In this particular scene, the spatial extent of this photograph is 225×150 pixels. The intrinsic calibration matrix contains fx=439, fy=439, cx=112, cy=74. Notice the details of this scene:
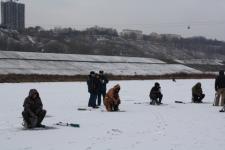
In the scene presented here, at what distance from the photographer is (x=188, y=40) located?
A: 16062 cm

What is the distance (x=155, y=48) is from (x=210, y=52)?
21252mm

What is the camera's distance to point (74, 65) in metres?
64.9

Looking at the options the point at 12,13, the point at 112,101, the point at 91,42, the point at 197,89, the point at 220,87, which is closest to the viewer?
the point at 112,101

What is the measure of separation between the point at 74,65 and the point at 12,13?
242 feet

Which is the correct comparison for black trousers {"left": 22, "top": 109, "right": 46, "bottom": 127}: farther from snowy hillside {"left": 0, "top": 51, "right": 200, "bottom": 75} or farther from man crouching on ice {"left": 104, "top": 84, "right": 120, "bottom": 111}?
snowy hillside {"left": 0, "top": 51, "right": 200, "bottom": 75}

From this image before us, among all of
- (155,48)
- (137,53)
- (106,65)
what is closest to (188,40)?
(155,48)

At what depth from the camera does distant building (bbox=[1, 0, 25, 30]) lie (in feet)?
430

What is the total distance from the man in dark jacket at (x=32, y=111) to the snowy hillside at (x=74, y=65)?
1610 inches

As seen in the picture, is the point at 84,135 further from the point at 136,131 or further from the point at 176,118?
the point at 176,118

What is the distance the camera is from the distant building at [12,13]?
131 meters

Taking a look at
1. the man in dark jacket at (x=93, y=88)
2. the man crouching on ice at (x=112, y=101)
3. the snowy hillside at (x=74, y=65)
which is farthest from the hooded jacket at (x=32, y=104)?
the snowy hillside at (x=74, y=65)

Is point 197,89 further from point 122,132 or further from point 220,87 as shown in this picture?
point 122,132

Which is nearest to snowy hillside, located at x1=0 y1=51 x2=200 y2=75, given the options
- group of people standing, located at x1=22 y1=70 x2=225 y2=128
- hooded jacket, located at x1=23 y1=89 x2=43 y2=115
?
group of people standing, located at x1=22 y1=70 x2=225 y2=128

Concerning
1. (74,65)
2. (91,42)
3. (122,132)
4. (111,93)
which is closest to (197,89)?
(111,93)
